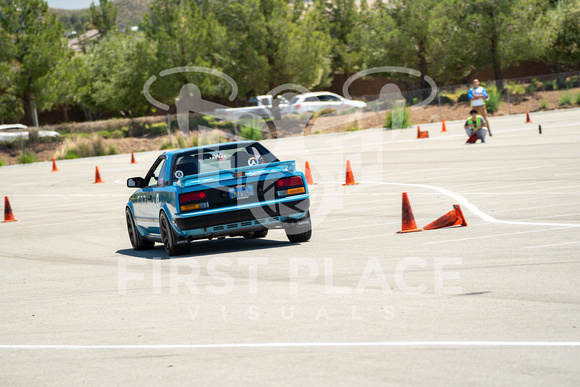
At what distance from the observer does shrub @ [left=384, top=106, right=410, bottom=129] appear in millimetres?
44844

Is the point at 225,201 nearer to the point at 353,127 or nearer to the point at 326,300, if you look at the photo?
the point at 326,300

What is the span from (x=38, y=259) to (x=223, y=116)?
135 feet

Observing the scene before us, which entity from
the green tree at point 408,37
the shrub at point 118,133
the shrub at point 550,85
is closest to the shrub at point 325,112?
the green tree at point 408,37

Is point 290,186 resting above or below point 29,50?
below

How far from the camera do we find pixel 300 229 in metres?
11.2

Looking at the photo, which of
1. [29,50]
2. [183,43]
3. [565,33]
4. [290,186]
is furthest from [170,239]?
[565,33]

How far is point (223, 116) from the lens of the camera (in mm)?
52688

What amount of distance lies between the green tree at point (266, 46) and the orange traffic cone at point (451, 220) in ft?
128

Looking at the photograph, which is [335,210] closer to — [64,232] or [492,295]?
[64,232]

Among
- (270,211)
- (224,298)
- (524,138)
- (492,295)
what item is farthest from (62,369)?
(524,138)

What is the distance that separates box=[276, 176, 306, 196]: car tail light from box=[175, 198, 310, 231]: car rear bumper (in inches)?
5.2

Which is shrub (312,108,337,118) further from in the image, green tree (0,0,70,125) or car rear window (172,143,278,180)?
car rear window (172,143,278,180)

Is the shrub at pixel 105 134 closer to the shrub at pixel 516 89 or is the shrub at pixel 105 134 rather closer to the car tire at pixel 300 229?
the shrub at pixel 516 89

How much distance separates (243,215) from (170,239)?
1086 mm
